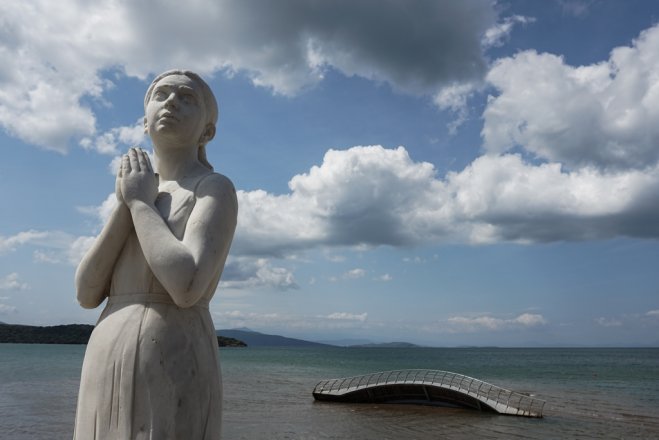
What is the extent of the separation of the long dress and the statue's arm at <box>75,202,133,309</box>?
3.5 inches

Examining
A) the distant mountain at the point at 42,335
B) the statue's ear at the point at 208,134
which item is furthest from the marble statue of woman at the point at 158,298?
the distant mountain at the point at 42,335

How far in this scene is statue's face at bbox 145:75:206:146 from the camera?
3803mm

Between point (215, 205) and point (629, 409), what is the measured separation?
152ft

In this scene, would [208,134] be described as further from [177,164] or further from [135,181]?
[135,181]

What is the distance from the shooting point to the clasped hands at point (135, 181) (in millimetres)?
3492

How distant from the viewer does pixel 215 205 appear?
3492 millimetres

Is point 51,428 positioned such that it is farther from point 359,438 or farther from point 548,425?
point 548,425

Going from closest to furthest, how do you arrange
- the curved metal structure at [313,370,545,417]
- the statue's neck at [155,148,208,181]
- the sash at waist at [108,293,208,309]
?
the sash at waist at [108,293,208,309]
the statue's neck at [155,148,208,181]
the curved metal structure at [313,370,545,417]

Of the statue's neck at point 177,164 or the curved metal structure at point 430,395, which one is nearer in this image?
the statue's neck at point 177,164

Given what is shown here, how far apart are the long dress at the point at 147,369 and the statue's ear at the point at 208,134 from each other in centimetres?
89

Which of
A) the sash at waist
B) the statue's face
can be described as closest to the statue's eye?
the statue's face

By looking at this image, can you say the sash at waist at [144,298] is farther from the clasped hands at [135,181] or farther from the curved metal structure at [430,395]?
the curved metal structure at [430,395]

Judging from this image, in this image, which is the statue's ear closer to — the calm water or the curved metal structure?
the calm water

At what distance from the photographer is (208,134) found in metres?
4.18
